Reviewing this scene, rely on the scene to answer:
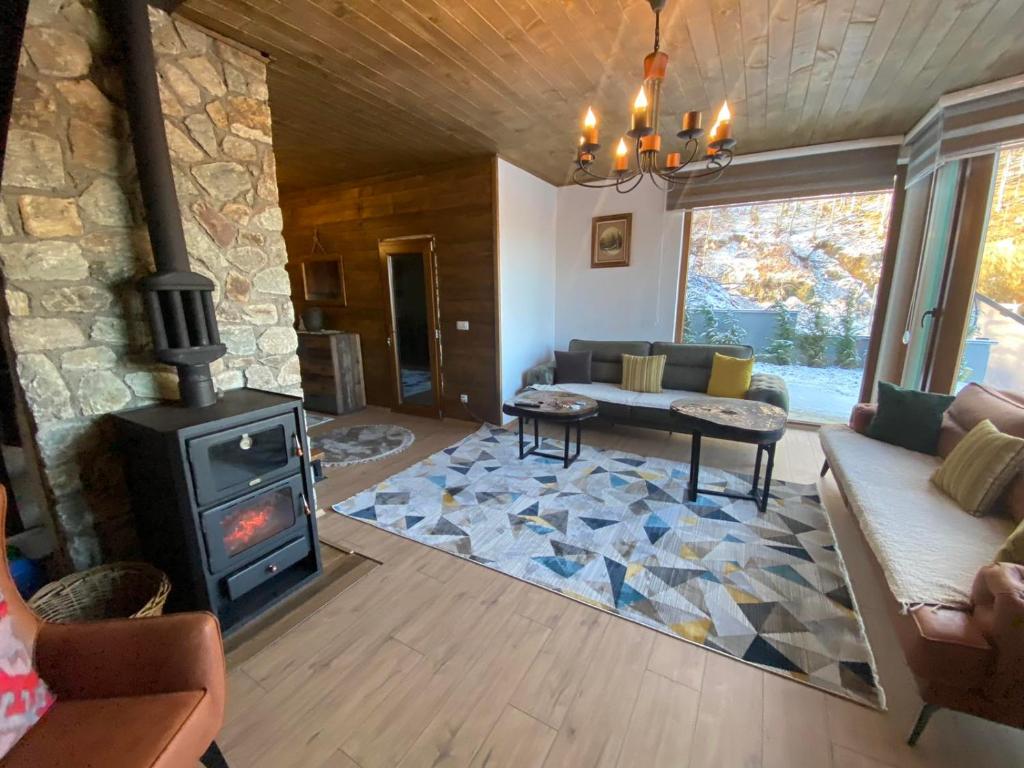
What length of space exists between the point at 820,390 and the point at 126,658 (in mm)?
5385

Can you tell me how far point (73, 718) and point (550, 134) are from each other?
398cm

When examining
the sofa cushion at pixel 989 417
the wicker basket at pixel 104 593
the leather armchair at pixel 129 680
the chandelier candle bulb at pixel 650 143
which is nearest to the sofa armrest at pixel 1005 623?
the sofa cushion at pixel 989 417

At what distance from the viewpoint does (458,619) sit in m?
1.90

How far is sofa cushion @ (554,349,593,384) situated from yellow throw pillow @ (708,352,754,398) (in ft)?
4.01

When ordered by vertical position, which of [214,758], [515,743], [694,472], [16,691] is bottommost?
[515,743]

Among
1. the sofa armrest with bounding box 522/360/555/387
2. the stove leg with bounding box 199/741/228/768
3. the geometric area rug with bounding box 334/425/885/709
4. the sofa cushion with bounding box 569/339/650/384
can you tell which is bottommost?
the geometric area rug with bounding box 334/425/885/709

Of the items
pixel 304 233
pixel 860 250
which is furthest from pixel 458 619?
pixel 304 233

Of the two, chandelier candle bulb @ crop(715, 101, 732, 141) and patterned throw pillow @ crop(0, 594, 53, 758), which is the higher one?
chandelier candle bulb @ crop(715, 101, 732, 141)

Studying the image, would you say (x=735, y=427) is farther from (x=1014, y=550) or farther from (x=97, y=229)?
(x=97, y=229)

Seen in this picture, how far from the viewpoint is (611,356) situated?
184 inches

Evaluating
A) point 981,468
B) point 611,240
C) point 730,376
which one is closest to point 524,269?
point 611,240

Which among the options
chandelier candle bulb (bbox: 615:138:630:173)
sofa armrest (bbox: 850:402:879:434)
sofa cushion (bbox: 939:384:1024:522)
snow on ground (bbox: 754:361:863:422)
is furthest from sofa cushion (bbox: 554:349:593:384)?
sofa cushion (bbox: 939:384:1024:522)

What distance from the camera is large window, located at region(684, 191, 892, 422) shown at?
402cm

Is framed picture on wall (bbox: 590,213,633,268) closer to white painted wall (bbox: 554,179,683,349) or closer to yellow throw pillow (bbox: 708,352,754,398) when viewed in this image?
white painted wall (bbox: 554,179,683,349)
